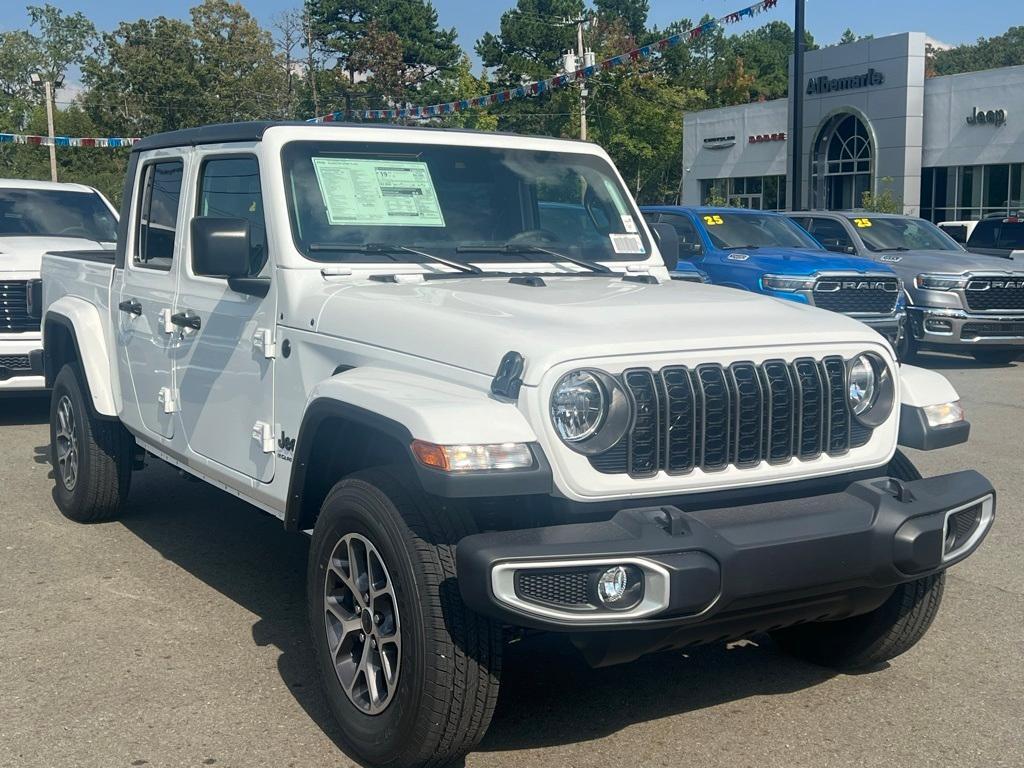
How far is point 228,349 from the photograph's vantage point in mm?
4891

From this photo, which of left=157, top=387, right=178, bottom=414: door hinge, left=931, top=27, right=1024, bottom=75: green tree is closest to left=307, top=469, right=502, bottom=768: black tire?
left=157, top=387, right=178, bottom=414: door hinge

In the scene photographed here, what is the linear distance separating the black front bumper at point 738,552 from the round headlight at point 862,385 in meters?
0.29

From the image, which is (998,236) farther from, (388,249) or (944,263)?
(388,249)

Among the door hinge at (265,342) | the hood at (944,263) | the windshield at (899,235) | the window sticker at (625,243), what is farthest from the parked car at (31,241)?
the windshield at (899,235)

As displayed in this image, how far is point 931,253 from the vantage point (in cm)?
1530

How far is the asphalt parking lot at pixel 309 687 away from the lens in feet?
12.9

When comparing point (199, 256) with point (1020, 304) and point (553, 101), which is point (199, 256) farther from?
point (553, 101)

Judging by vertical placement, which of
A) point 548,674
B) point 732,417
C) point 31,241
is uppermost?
point 31,241

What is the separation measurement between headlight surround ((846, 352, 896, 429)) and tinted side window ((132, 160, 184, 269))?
310 centimetres

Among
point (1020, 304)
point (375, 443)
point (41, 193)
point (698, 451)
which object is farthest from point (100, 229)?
point (1020, 304)

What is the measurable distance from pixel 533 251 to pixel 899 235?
39.1ft

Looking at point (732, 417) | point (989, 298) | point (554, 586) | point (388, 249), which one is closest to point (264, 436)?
point (388, 249)

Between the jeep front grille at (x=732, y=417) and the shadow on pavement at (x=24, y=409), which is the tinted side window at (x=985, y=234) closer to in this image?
the shadow on pavement at (x=24, y=409)

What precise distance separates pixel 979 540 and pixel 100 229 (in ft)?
30.3
